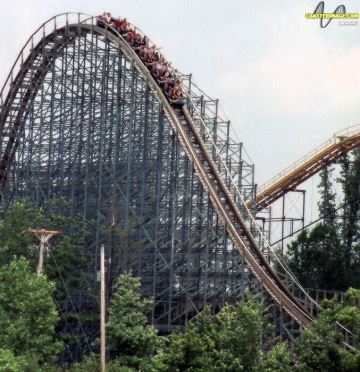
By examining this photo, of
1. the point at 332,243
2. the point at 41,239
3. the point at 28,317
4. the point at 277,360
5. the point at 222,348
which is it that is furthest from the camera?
the point at 332,243

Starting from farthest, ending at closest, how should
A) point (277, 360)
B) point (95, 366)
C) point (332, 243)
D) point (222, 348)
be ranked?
point (332, 243), point (95, 366), point (222, 348), point (277, 360)

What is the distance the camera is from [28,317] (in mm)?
29812

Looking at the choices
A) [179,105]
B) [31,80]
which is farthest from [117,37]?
[31,80]

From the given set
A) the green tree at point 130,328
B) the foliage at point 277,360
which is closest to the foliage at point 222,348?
the foliage at point 277,360

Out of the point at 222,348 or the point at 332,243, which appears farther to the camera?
the point at 332,243

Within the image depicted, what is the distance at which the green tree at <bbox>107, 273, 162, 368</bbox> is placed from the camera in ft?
101

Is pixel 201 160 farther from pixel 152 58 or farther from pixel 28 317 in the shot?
pixel 28 317

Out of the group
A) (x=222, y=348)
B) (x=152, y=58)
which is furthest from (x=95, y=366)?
(x=152, y=58)

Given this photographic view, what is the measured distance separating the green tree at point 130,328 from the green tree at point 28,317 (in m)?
1.54

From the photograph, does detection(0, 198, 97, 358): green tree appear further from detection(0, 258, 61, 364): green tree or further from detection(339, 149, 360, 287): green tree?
detection(339, 149, 360, 287): green tree

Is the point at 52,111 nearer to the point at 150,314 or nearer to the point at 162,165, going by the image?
the point at 162,165

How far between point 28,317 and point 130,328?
8.72ft

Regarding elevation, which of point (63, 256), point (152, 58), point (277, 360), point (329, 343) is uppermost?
point (152, 58)

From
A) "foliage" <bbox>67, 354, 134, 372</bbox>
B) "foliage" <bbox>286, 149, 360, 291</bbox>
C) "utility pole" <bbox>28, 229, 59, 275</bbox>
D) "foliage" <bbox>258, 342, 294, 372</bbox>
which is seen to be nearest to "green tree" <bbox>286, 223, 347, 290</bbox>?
"foliage" <bbox>286, 149, 360, 291</bbox>
